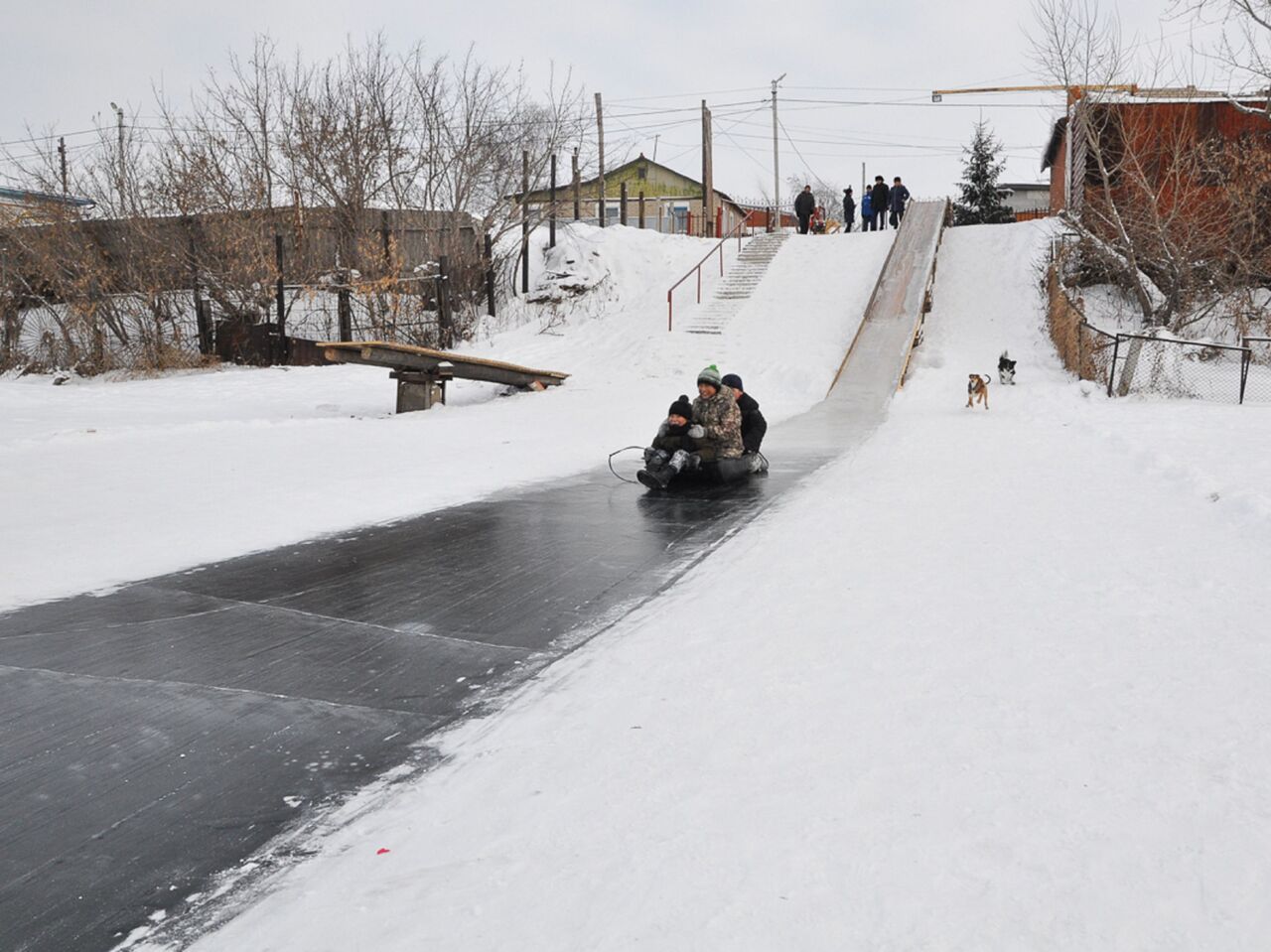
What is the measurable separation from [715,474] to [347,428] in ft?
19.8

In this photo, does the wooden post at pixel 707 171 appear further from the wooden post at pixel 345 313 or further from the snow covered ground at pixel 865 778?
the snow covered ground at pixel 865 778

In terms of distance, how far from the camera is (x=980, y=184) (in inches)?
1639

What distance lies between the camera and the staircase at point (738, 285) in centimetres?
2441

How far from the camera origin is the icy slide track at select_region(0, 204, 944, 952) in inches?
113

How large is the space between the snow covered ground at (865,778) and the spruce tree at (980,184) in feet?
124

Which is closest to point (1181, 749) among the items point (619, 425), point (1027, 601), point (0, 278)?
point (1027, 601)

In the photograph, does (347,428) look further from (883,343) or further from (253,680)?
(883,343)

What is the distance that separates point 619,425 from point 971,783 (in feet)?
37.6

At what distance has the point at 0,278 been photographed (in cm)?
2447

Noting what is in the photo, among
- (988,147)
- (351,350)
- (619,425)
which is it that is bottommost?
(619,425)

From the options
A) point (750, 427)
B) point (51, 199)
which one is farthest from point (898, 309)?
point (51, 199)

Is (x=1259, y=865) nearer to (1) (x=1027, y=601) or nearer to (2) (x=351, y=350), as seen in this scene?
(1) (x=1027, y=601)

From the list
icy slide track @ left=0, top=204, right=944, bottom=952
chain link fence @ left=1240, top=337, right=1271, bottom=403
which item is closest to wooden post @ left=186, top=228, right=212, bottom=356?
icy slide track @ left=0, top=204, right=944, bottom=952

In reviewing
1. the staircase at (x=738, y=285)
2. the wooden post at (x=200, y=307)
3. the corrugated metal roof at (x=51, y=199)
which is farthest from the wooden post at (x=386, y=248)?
the staircase at (x=738, y=285)
